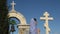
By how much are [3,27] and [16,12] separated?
16.9 meters

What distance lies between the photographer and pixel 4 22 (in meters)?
8.27

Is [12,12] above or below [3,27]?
above

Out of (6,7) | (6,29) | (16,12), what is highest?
(16,12)

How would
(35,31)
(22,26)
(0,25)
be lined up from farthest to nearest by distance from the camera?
(22,26) < (35,31) < (0,25)

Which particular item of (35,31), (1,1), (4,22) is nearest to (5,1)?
(1,1)

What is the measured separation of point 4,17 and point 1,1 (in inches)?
19.8

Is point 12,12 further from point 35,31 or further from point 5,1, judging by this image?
point 5,1

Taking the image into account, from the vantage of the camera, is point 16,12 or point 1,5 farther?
point 16,12

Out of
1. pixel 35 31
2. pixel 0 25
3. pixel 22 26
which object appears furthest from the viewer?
pixel 22 26

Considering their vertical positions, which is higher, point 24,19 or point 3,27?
point 24,19

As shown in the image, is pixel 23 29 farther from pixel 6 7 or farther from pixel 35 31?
→ pixel 6 7

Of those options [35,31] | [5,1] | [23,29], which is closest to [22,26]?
[23,29]

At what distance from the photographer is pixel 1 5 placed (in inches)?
328

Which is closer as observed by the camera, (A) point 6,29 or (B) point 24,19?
(A) point 6,29
